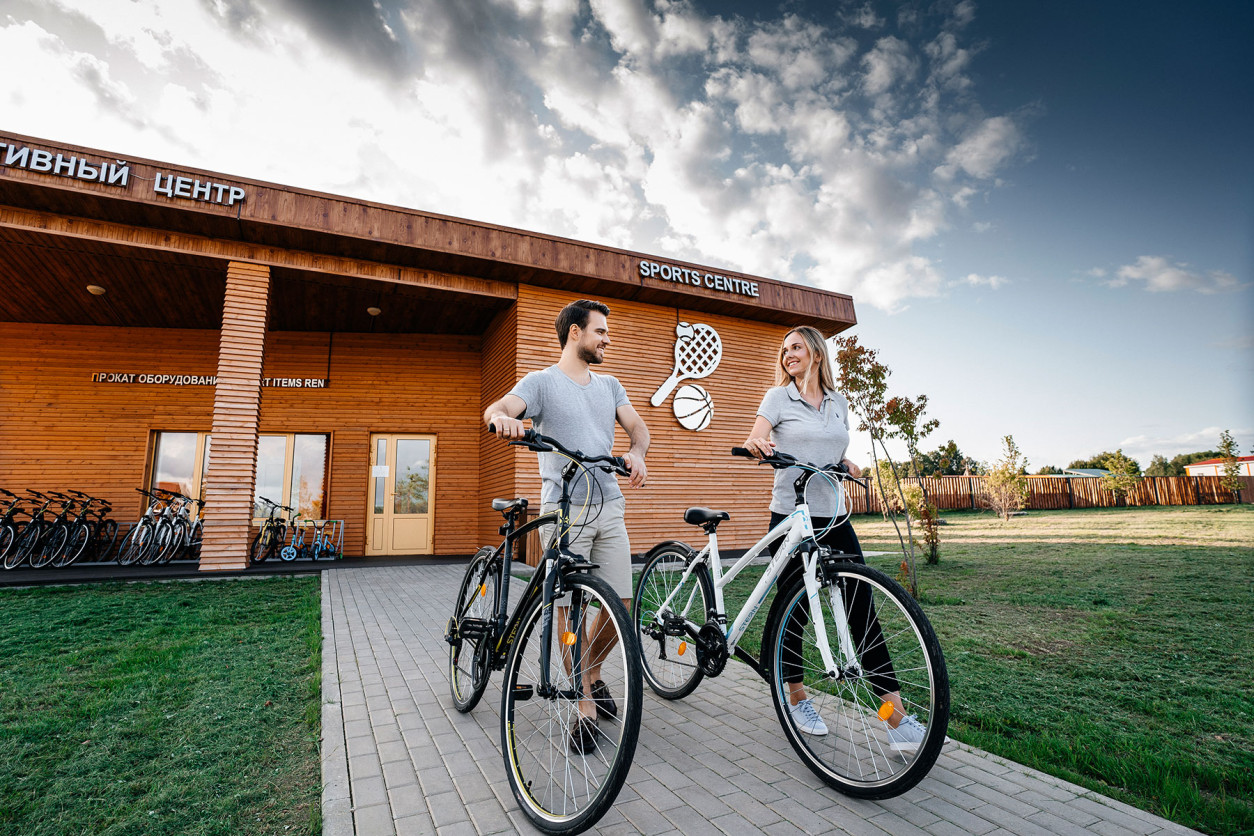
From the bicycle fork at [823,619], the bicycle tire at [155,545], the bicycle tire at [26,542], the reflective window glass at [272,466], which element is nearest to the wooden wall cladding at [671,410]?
the reflective window glass at [272,466]

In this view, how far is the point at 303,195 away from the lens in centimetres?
823

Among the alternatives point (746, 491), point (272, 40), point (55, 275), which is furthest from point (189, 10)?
point (746, 491)

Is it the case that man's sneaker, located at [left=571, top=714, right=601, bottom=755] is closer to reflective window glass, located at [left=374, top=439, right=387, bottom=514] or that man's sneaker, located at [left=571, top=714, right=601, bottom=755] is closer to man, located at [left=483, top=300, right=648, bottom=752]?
man, located at [left=483, top=300, right=648, bottom=752]

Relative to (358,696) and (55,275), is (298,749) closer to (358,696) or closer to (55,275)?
(358,696)

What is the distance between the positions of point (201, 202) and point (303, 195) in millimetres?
1286

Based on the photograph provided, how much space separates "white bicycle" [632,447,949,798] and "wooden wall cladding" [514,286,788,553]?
23.3ft

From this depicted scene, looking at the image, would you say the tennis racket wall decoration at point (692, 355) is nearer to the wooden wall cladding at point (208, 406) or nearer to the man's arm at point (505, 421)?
the wooden wall cladding at point (208, 406)

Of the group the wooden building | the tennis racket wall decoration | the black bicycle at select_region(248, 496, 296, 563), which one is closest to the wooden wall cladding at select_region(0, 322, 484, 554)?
the wooden building

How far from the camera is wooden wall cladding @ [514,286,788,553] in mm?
10016

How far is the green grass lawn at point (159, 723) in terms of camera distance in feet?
6.12

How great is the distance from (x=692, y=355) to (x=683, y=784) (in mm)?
9452

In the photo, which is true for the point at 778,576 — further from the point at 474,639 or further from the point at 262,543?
the point at 262,543

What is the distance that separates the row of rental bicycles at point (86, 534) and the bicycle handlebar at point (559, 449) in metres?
11.0

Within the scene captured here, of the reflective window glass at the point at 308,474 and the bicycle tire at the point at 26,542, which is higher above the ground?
the reflective window glass at the point at 308,474
